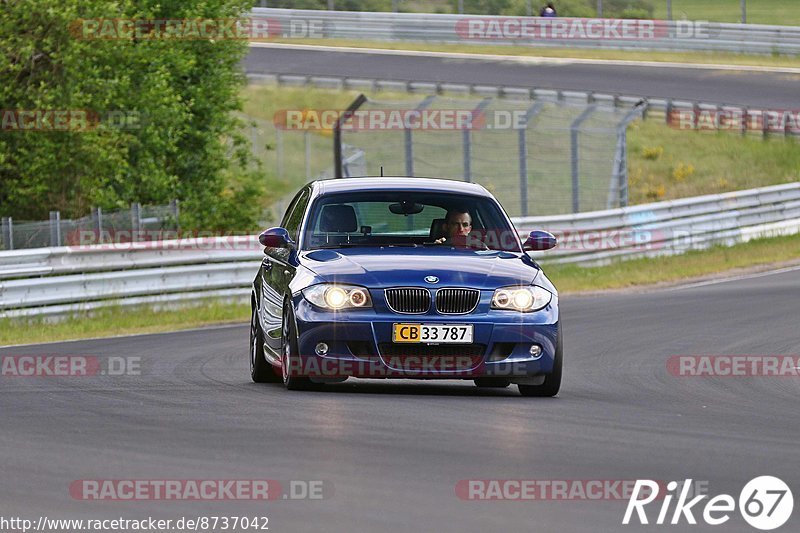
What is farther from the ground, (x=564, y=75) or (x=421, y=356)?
(x=421, y=356)

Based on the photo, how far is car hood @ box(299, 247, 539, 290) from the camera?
36.0ft

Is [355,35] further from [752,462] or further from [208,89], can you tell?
[752,462]

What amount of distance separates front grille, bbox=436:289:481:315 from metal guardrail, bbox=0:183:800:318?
9.75 meters

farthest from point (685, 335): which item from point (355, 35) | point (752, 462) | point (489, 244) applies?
point (355, 35)

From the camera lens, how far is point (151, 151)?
32438 mm

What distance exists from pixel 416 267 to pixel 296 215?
194 centimetres

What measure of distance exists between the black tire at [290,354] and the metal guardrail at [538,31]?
1649 inches

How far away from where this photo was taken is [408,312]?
1091 cm

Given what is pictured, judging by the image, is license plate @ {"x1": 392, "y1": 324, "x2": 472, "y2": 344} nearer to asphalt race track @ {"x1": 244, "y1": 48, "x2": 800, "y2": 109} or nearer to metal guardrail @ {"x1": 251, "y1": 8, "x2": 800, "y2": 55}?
asphalt race track @ {"x1": 244, "y1": 48, "x2": 800, "y2": 109}

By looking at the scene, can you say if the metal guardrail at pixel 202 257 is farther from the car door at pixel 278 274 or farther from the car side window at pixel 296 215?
the car door at pixel 278 274
